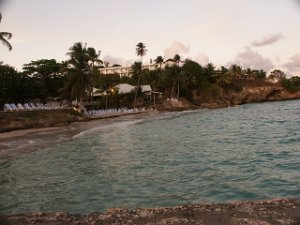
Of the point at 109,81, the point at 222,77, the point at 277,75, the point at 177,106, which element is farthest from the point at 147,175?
the point at 277,75

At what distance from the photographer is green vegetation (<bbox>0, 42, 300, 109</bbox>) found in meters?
49.9

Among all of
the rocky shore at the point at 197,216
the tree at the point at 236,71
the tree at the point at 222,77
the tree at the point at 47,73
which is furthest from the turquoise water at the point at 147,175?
the tree at the point at 236,71

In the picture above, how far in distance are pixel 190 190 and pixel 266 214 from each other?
4780mm

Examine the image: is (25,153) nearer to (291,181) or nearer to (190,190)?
(190,190)

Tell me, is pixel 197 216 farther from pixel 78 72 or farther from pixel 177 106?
pixel 177 106

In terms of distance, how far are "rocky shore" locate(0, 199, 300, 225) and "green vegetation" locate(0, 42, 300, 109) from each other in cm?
4217

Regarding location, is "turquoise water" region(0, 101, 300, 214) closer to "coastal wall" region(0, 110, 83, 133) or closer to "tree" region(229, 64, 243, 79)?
"coastal wall" region(0, 110, 83, 133)

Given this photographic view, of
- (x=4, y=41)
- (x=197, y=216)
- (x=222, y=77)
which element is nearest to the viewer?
(x=197, y=216)

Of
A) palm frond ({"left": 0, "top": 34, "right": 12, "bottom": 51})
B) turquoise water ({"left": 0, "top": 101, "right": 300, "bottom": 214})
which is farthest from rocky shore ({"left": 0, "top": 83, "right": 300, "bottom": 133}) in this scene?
turquoise water ({"left": 0, "top": 101, "right": 300, "bottom": 214})

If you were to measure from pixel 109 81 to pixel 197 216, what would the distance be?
196 ft

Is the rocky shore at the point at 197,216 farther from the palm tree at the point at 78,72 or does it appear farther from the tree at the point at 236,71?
the tree at the point at 236,71

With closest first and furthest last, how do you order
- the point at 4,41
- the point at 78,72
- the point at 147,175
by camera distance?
1. the point at 147,175
2. the point at 4,41
3. the point at 78,72

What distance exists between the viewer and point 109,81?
64.6m

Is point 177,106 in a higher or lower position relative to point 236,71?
lower
